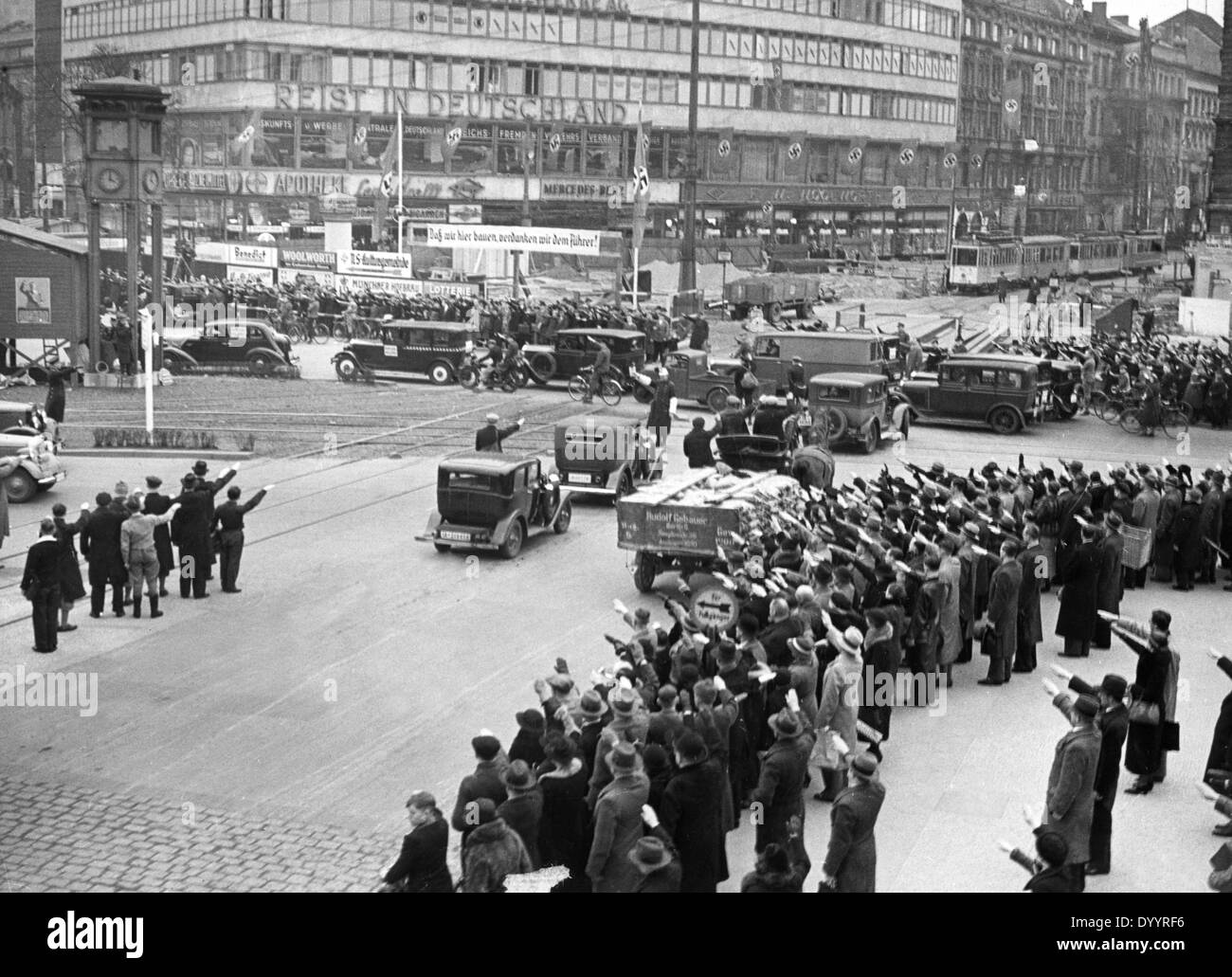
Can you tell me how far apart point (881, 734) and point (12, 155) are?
113076 mm

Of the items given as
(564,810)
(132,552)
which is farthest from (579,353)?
(564,810)

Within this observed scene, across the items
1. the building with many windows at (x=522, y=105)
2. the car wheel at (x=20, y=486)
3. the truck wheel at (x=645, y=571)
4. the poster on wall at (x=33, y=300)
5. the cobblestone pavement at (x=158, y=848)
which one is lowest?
the cobblestone pavement at (x=158, y=848)

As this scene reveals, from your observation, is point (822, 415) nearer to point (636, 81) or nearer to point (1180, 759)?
point (1180, 759)

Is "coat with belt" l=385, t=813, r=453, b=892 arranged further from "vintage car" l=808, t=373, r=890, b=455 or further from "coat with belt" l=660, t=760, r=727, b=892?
"vintage car" l=808, t=373, r=890, b=455

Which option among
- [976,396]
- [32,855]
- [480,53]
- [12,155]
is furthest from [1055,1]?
[32,855]

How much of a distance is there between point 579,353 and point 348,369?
650cm

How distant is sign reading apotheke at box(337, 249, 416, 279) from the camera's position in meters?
55.9

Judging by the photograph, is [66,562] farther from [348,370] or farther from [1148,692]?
[348,370]

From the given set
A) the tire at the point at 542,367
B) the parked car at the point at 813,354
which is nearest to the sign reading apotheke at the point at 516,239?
the tire at the point at 542,367

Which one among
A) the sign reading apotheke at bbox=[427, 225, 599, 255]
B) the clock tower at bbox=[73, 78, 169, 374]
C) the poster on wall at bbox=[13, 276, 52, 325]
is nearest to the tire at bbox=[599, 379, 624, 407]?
the clock tower at bbox=[73, 78, 169, 374]

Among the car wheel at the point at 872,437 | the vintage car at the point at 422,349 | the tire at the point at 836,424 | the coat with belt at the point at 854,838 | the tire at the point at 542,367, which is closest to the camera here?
the coat with belt at the point at 854,838

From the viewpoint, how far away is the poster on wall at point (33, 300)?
38656mm

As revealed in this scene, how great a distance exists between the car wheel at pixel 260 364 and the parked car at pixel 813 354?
13.8 m

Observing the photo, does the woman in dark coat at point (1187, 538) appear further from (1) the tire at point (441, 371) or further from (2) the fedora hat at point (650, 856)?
(1) the tire at point (441, 371)
